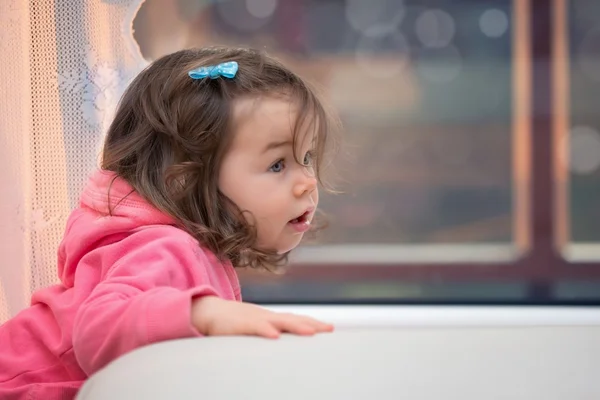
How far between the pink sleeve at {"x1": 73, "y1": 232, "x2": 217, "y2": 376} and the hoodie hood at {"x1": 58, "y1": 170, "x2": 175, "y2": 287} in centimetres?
7

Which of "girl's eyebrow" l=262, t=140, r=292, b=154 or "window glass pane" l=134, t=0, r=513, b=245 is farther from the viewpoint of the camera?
"window glass pane" l=134, t=0, r=513, b=245

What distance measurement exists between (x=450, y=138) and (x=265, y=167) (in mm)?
2309

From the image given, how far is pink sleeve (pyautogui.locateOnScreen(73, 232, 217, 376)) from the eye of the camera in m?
0.84

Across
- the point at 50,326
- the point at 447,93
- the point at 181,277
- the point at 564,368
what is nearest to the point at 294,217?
the point at 181,277

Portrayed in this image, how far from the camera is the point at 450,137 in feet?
10.9

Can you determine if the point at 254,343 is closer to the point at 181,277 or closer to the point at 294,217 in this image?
the point at 181,277

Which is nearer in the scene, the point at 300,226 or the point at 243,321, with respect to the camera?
the point at 243,321

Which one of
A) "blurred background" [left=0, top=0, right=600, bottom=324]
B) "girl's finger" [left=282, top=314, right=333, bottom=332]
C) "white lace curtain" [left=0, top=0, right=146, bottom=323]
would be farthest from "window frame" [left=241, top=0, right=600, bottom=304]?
"girl's finger" [left=282, top=314, right=333, bottom=332]

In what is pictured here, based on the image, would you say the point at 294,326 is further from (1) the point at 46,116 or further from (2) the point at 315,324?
(1) the point at 46,116

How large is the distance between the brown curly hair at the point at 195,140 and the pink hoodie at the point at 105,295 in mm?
30

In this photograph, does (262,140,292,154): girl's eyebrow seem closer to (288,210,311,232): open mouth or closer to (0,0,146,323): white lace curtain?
(288,210,311,232): open mouth

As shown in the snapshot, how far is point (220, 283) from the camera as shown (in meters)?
1.12

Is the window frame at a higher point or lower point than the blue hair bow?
lower

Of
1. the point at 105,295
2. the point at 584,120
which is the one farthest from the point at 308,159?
the point at 584,120
